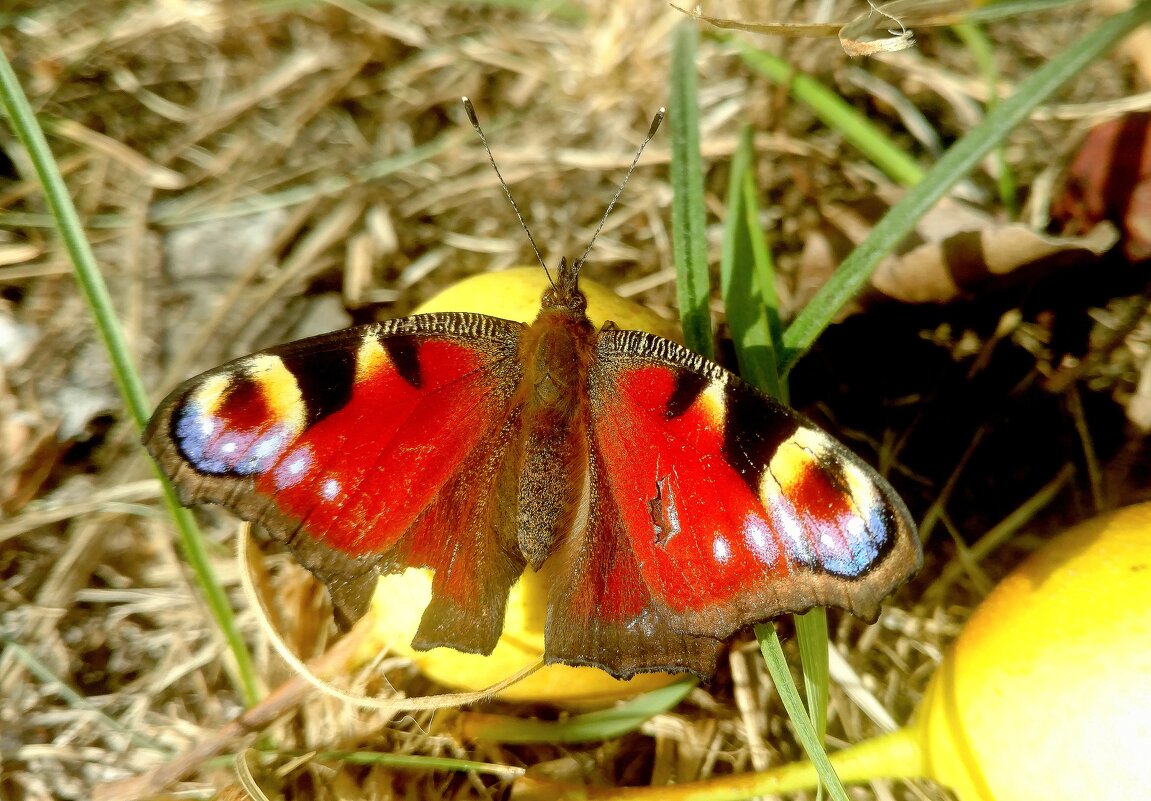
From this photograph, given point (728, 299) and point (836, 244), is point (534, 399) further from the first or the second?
point (836, 244)

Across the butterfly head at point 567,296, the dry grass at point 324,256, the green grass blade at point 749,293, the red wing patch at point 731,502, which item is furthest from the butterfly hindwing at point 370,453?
the dry grass at point 324,256

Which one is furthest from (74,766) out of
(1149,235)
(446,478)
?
(1149,235)

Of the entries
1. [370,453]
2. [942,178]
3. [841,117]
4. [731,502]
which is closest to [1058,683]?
[731,502]

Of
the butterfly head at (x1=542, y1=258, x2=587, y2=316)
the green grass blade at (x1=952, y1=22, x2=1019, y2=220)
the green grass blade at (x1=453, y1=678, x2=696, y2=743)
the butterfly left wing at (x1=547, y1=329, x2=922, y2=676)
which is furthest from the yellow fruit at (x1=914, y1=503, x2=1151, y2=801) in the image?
the green grass blade at (x1=952, y1=22, x2=1019, y2=220)

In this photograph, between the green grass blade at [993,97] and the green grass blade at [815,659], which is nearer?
the green grass blade at [815,659]

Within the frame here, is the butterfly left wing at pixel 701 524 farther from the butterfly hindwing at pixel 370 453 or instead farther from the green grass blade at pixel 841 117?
the green grass blade at pixel 841 117

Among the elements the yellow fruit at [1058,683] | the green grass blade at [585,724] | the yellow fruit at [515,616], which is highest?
the yellow fruit at [515,616]
